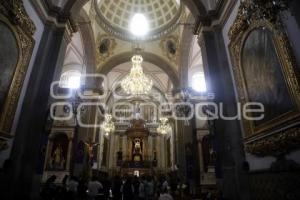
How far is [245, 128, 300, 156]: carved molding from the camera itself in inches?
126

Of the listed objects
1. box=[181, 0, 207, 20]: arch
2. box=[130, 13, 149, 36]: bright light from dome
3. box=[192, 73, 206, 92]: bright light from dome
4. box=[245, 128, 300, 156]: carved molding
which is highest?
box=[130, 13, 149, 36]: bright light from dome

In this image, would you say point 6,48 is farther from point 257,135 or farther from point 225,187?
point 225,187

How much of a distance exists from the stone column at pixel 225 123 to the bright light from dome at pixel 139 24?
29.7 feet

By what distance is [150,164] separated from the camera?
2266cm

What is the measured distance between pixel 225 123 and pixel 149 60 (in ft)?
34.8

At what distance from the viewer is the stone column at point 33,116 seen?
495cm

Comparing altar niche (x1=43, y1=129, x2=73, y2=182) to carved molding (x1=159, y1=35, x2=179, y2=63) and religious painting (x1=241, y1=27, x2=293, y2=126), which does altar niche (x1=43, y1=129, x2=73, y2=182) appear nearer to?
carved molding (x1=159, y1=35, x2=179, y2=63)

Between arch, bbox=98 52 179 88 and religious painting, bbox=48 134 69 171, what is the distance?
210 inches

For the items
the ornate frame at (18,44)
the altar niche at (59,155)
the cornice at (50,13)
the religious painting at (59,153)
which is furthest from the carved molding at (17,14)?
the religious painting at (59,153)

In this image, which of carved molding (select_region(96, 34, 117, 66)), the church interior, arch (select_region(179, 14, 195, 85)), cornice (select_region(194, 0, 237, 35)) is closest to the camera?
the church interior

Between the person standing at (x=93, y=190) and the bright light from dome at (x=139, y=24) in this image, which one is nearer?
the person standing at (x=93, y=190)

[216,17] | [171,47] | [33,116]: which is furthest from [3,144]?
[171,47]

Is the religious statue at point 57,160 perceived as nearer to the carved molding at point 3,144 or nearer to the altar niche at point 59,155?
the altar niche at point 59,155

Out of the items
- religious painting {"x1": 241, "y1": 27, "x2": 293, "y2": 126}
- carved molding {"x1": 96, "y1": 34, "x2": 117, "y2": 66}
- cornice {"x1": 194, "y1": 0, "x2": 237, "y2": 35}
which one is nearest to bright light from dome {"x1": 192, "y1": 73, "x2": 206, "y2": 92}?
carved molding {"x1": 96, "y1": 34, "x2": 117, "y2": 66}
